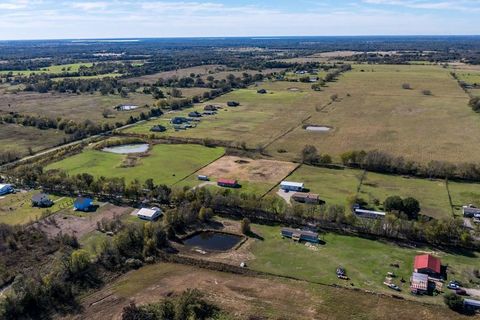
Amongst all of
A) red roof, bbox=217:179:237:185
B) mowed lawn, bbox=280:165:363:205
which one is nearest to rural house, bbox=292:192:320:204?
mowed lawn, bbox=280:165:363:205

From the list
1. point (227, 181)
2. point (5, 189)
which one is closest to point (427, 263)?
point (227, 181)

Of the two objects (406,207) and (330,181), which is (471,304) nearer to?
(406,207)

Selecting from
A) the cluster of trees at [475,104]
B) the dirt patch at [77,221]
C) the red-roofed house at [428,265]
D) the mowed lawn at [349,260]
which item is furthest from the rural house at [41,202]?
the cluster of trees at [475,104]

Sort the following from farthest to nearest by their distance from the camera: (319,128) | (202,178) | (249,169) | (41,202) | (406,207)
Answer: (319,128) < (249,169) < (202,178) < (41,202) < (406,207)

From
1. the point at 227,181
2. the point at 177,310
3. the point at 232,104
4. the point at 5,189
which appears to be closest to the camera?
the point at 177,310

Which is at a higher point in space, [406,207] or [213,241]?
[406,207]

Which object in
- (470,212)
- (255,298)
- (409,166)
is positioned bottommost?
(255,298)

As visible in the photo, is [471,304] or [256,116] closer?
[471,304]

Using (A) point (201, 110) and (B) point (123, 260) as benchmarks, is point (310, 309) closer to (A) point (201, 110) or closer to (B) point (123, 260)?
(B) point (123, 260)
